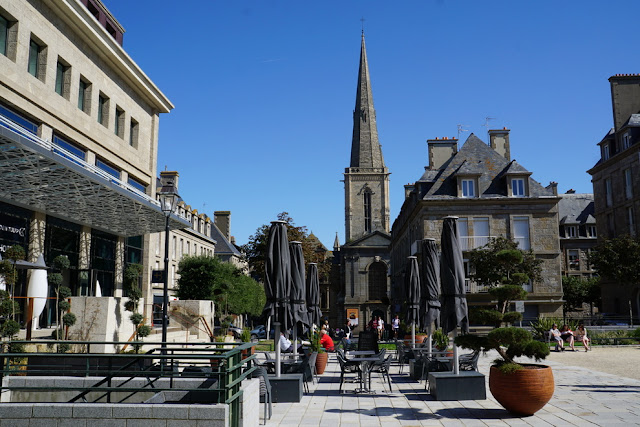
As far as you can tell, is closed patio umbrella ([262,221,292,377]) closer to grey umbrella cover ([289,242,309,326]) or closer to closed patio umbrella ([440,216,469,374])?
grey umbrella cover ([289,242,309,326])

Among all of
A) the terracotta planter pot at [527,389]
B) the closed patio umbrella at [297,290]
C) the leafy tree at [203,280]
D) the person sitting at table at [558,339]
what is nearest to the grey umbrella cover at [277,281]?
the closed patio umbrella at [297,290]

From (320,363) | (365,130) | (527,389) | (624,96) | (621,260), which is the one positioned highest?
(365,130)

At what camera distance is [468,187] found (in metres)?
36.2

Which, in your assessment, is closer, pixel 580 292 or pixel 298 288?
pixel 298 288

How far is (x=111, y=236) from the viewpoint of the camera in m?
26.5

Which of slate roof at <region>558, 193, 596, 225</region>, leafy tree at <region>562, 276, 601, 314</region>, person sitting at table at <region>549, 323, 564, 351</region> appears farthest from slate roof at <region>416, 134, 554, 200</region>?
slate roof at <region>558, 193, 596, 225</region>

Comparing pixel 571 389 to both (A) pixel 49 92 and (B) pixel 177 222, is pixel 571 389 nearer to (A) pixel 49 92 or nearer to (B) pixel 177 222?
(B) pixel 177 222

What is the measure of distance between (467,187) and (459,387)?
27.1 meters

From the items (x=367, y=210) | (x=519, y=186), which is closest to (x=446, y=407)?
(x=519, y=186)

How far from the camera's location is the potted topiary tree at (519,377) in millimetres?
8516

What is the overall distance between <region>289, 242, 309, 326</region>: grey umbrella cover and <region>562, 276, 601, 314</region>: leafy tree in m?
44.4

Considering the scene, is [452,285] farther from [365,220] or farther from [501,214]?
[365,220]

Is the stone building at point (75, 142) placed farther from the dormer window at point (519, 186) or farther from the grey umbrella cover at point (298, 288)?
the dormer window at point (519, 186)

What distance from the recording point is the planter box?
10.3 m
